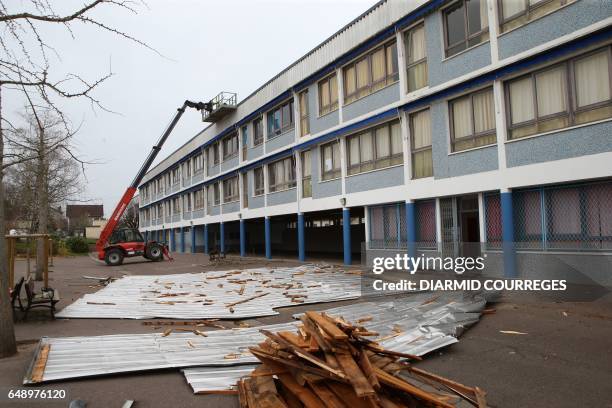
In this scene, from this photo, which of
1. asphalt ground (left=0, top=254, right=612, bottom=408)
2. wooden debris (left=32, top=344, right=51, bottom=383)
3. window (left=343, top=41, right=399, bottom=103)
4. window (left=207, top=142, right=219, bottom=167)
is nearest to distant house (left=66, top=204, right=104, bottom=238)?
window (left=207, top=142, right=219, bottom=167)

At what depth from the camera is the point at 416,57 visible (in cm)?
1616

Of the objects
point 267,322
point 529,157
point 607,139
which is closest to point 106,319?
point 267,322

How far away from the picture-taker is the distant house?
3826 inches

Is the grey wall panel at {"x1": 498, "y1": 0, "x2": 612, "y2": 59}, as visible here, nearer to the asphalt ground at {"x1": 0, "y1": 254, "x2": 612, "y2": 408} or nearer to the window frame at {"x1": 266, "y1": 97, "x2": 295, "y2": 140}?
the asphalt ground at {"x1": 0, "y1": 254, "x2": 612, "y2": 408}

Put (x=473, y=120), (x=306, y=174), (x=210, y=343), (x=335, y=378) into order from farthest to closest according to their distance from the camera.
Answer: (x=306, y=174) < (x=473, y=120) < (x=210, y=343) < (x=335, y=378)

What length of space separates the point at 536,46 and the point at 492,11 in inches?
75.3

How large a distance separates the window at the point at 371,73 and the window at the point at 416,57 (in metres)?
0.71

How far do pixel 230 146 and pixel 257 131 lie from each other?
5.20 meters

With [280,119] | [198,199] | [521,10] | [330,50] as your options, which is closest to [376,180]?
[330,50]

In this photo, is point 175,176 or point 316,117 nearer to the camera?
point 316,117

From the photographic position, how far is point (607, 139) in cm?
1052

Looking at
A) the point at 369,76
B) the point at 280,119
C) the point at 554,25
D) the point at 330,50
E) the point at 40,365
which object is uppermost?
the point at 330,50

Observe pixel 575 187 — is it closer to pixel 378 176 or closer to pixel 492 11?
pixel 492 11

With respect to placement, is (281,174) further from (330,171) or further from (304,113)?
(330,171)
